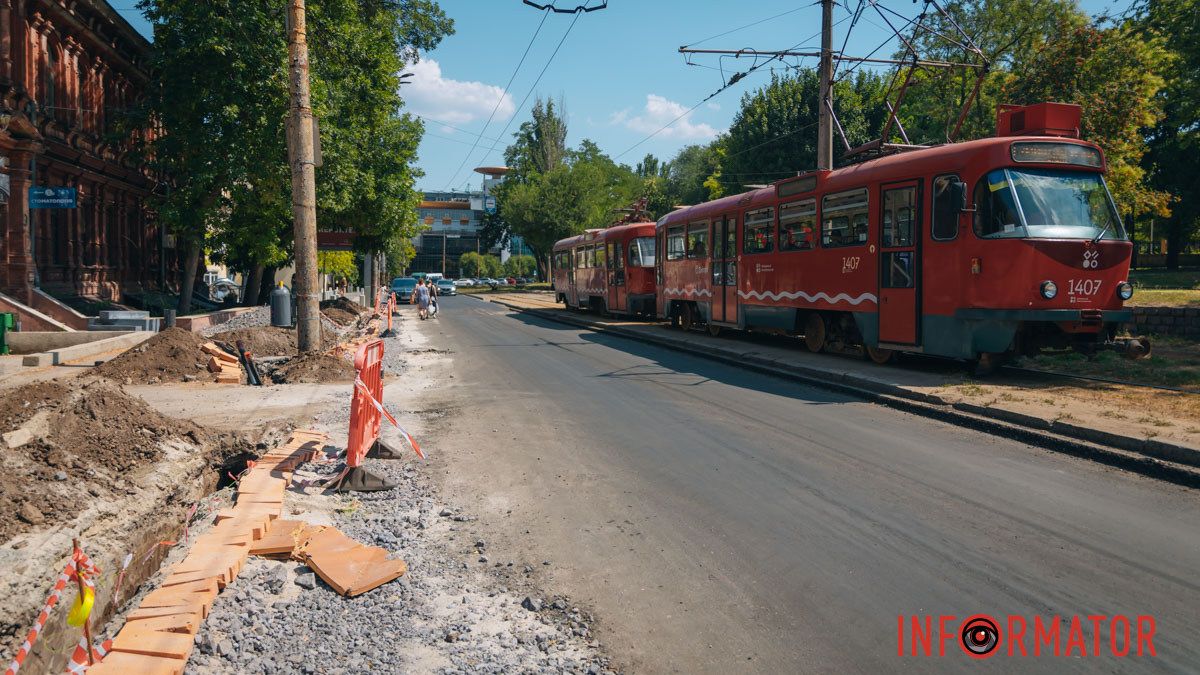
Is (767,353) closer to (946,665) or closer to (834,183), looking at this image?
(834,183)

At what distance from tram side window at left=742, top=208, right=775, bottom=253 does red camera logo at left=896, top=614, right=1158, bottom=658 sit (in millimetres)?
13502

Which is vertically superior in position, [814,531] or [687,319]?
[687,319]

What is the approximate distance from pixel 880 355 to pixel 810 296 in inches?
84.4

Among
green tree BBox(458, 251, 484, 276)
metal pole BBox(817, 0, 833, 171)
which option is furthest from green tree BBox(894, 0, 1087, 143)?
green tree BBox(458, 251, 484, 276)

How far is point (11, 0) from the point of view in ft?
62.8

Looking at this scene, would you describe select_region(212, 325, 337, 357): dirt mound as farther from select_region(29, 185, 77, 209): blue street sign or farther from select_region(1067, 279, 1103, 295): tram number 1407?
select_region(1067, 279, 1103, 295): tram number 1407

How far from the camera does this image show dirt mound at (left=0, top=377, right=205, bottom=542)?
5371 millimetres

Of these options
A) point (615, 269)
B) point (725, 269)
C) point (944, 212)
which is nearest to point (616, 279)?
point (615, 269)

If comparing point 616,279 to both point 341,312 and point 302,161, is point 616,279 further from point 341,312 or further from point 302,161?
point 302,161

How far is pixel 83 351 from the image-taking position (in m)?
16.2

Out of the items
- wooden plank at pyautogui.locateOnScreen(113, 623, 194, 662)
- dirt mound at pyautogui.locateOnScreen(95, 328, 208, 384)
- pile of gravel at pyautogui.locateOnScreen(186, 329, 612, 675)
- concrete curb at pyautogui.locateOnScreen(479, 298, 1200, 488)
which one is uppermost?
dirt mound at pyautogui.locateOnScreen(95, 328, 208, 384)

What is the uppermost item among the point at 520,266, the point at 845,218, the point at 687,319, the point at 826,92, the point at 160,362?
the point at 520,266

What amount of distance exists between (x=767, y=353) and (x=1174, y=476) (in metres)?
9.44

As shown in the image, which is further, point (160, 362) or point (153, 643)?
point (160, 362)
